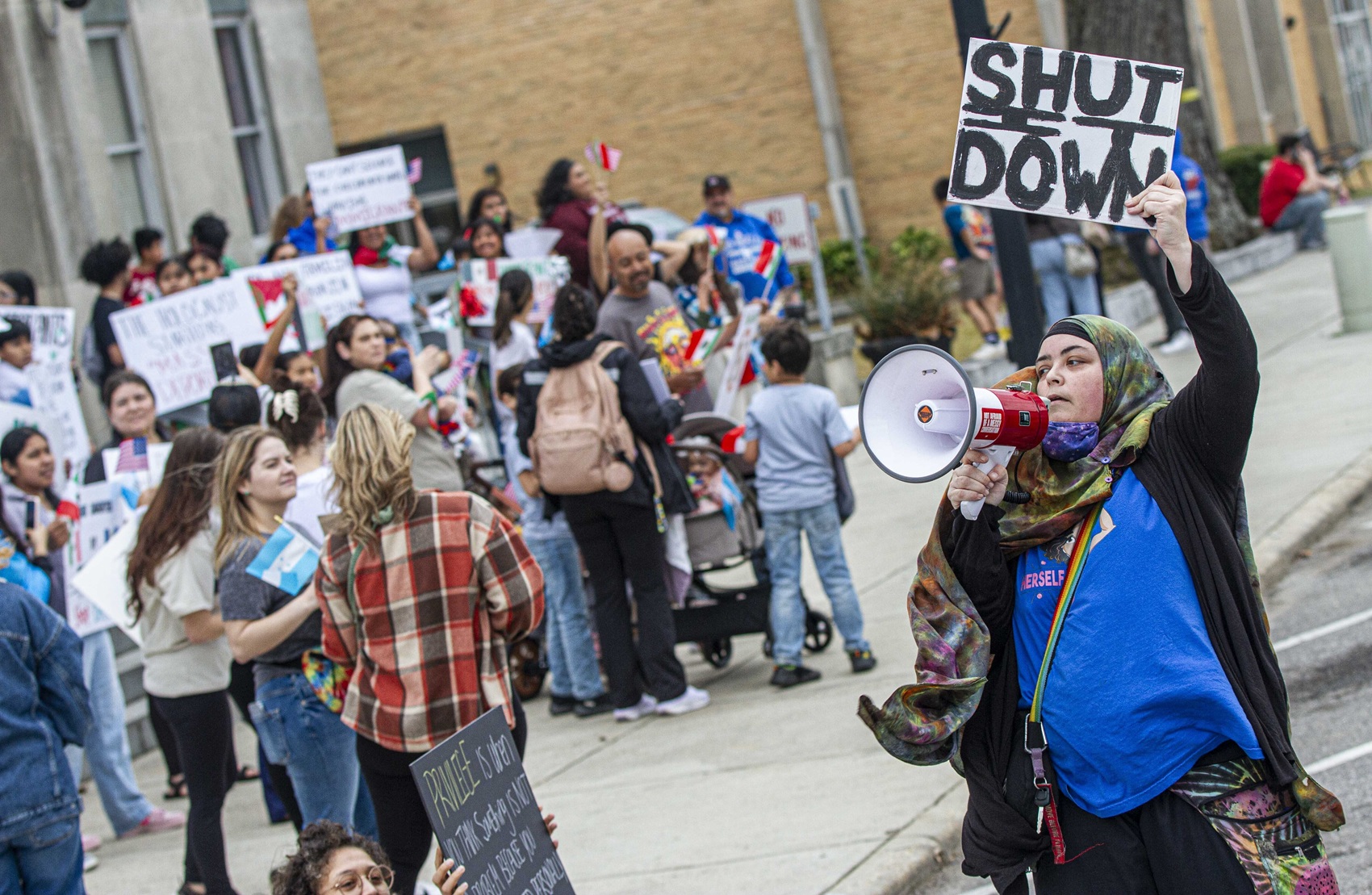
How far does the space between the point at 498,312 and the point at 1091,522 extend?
20.2ft

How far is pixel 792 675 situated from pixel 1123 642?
468 cm

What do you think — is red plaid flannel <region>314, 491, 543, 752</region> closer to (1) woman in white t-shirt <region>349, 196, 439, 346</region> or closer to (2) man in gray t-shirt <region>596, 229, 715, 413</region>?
(2) man in gray t-shirt <region>596, 229, 715, 413</region>

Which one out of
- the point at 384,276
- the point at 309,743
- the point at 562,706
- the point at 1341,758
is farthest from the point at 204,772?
the point at 384,276

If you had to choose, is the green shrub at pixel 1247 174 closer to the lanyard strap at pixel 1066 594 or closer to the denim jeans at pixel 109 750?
the denim jeans at pixel 109 750

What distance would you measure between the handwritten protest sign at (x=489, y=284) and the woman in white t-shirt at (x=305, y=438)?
380 cm

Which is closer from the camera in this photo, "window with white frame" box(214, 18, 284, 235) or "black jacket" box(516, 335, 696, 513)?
"black jacket" box(516, 335, 696, 513)

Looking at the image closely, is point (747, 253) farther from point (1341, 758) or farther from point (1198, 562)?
point (1198, 562)

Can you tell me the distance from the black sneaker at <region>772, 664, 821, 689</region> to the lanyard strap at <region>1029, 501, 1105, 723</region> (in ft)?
14.9

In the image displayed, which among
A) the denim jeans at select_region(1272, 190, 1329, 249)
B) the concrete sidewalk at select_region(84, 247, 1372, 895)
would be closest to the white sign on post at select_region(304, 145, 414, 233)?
the concrete sidewalk at select_region(84, 247, 1372, 895)

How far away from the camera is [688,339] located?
846 cm

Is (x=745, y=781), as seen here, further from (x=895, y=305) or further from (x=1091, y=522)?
(x=895, y=305)

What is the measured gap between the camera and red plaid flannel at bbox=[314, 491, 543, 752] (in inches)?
185

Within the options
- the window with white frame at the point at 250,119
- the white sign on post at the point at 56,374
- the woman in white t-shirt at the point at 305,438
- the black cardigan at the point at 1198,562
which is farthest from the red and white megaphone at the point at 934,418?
the window with white frame at the point at 250,119

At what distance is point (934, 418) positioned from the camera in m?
3.11
